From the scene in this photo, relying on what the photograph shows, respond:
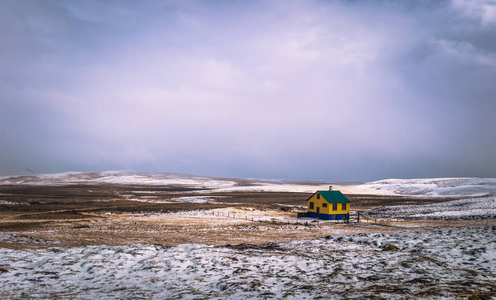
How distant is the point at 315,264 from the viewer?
14016mm

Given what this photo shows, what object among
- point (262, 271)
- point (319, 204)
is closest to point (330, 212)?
point (319, 204)

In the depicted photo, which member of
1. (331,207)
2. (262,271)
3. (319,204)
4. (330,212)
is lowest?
(330,212)

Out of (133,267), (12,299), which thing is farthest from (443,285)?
(12,299)

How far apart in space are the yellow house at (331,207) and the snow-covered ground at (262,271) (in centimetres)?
3104

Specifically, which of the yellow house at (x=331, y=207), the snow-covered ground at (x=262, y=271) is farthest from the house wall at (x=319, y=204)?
the snow-covered ground at (x=262, y=271)

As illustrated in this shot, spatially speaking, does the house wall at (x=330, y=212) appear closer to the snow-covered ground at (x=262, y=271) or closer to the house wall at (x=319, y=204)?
the house wall at (x=319, y=204)

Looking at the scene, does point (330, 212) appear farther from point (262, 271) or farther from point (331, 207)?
point (262, 271)

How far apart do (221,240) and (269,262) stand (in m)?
14.8

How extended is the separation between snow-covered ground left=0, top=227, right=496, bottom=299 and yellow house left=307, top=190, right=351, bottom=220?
31038mm

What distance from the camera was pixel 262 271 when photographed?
13.0 metres

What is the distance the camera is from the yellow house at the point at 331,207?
49028mm

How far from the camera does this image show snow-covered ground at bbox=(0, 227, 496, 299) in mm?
10508

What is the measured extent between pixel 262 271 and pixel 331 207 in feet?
125

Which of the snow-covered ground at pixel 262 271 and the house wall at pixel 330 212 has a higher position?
the snow-covered ground at pixel 262 271
